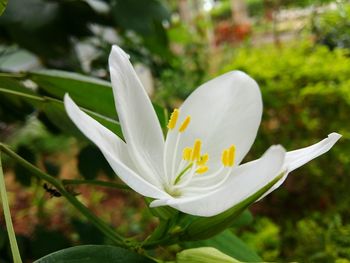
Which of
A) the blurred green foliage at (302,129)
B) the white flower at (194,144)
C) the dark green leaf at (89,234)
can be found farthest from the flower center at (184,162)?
the blurred green foliage at (302,129)

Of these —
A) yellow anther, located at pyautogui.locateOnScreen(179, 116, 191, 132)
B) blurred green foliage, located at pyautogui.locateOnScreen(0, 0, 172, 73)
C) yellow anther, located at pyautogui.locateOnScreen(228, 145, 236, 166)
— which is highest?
yellow anther, located at pyautogui.locateOnScreen(179, 116, 191, 132)

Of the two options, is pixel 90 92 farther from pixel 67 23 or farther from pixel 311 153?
pixel 67 23

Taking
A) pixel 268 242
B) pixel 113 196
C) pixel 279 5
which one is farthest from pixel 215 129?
pixel 113 196

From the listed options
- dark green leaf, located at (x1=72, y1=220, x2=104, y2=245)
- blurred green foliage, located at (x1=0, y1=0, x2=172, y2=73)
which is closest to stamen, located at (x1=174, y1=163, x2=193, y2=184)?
dark green leaf, located at (x1=72, y1=220, x2=104, y2=245)

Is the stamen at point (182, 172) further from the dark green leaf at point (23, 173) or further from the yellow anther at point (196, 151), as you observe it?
the dark green leaf at point (23, 173)

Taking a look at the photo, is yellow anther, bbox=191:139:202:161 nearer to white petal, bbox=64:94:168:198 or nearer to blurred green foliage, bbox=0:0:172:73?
white petal, bbox=64:94:168:198

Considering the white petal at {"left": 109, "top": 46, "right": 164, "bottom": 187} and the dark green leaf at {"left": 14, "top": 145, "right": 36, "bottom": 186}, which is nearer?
the white petal at {"left": 109, "top": 46, "right": 164, "bottom": 187}

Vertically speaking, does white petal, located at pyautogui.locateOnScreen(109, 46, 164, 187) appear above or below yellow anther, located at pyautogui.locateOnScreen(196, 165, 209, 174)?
above
